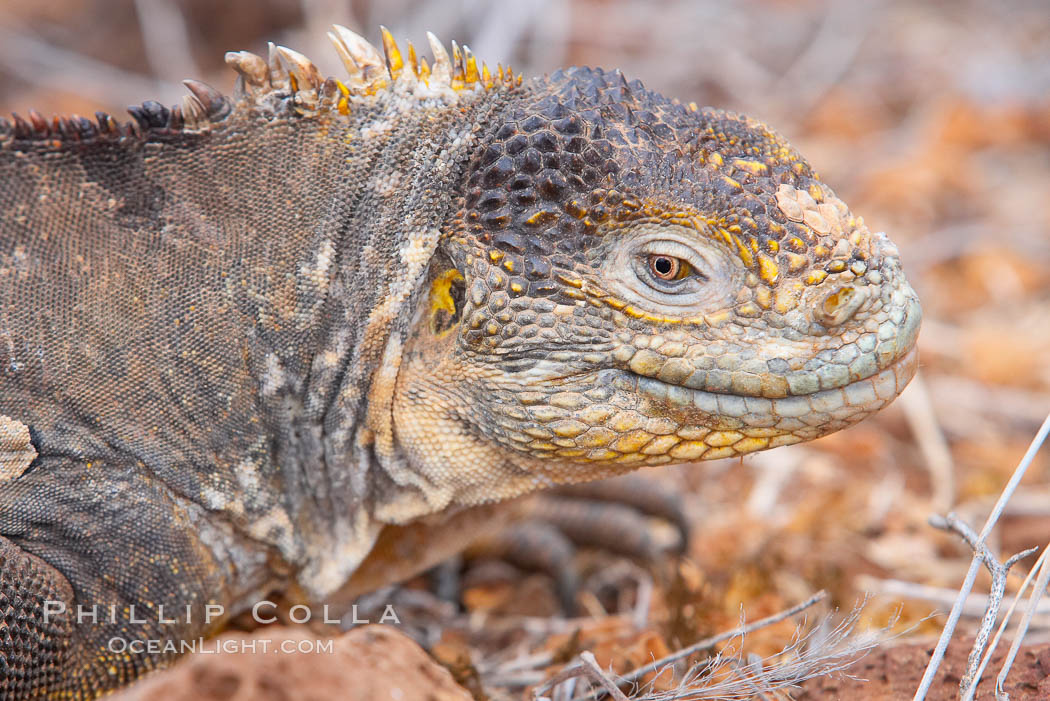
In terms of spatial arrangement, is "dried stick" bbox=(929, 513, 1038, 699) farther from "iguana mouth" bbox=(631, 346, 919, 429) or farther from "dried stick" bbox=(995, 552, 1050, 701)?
"iguana mouth" bbox=(631, 346, 919, 429)

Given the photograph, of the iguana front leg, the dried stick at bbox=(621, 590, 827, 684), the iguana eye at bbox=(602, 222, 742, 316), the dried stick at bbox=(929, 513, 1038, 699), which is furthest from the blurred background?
the iguana front leg

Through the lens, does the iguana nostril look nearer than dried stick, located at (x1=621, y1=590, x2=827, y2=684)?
Yes

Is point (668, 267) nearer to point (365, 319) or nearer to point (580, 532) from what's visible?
point (365, 319)

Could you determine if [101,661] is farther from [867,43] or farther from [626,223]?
[867,43]

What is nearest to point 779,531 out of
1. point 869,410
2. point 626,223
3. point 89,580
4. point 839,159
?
point 869,410

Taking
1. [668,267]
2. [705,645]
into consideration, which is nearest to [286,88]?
[668,267]

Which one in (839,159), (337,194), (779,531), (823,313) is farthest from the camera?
(839,159)
